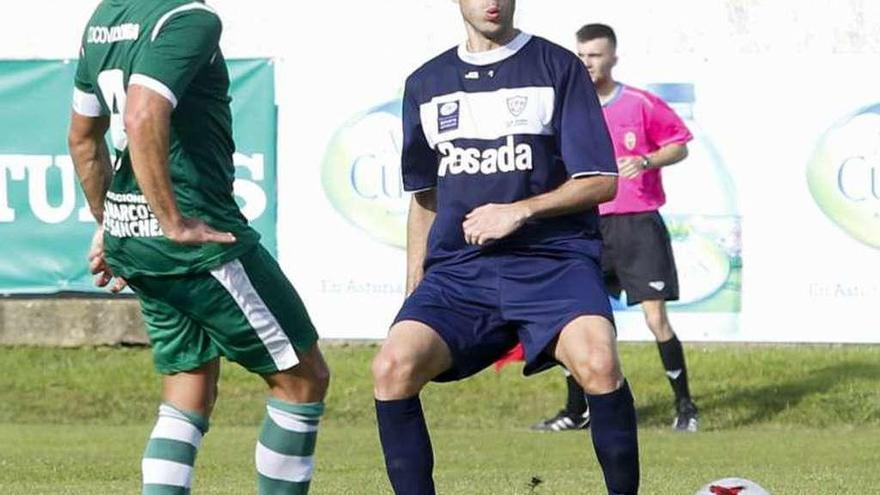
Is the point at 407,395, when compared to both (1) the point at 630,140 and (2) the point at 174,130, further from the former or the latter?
(1) the point at 630,140

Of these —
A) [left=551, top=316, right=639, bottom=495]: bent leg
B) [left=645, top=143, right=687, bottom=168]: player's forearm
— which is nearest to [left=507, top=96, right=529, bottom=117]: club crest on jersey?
[left=551, top=316, right=639, bottom=495]: bent leg

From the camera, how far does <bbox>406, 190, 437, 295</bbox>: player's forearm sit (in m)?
7.44

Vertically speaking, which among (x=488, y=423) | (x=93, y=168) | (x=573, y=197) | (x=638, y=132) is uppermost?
(x=573, y=197)

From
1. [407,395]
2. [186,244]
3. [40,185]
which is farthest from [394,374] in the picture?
[40,185]

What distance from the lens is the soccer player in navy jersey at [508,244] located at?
6859mm

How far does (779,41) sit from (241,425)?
4.72 m

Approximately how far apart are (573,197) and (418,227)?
78 centimetres

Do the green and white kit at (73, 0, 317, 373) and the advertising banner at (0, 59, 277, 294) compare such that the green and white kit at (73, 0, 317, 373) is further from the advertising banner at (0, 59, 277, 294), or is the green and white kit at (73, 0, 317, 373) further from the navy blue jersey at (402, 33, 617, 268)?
the advertising banner at (0, 59, 277, 294)

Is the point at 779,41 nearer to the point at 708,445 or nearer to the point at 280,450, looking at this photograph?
the point at 708,445

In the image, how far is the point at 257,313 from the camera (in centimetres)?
680

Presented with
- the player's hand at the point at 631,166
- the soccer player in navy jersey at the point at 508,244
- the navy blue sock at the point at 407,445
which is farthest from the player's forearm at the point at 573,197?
the player's hand at the point at 631,166

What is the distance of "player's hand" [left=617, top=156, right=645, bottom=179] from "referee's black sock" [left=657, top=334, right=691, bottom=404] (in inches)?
40.1

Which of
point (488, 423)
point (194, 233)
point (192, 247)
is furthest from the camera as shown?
point (488, 423)

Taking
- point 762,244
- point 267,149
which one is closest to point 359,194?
point 267,149
